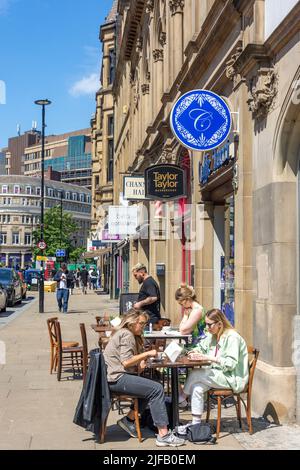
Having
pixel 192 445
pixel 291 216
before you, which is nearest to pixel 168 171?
pixel 291 216

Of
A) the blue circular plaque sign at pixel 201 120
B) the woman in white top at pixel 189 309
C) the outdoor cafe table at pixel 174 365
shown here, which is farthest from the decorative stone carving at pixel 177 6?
the outdoor cafe table at pixel 174 365

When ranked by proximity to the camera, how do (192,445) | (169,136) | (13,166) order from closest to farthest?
(192,445) < (169,136) < (13,166)

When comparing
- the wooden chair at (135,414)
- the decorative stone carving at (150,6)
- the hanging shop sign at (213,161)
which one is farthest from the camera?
the decorative stone carving at (150,6)

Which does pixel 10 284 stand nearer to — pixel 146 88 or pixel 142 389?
pixel 146 88

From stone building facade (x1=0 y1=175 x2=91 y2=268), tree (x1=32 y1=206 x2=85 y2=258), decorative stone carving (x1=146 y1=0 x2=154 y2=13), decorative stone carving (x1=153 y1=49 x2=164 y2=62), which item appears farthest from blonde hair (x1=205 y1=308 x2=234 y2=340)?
stone building facade (x1=0 y1=175 x2=91 y2=268)

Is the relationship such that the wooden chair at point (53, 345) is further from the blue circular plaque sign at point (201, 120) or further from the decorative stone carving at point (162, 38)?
the decorative stone carving at point (162, 38)

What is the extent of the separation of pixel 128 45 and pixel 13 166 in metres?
154

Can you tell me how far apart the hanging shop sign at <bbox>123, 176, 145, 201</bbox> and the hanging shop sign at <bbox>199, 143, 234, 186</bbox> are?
7.28 meters

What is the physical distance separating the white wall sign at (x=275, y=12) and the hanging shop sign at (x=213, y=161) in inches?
89.4

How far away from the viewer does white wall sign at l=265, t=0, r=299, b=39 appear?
8040 mm

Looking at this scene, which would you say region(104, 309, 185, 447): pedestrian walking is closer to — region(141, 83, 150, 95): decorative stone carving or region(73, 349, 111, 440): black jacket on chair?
region(73, 349, 111, 440): black jacket on chair

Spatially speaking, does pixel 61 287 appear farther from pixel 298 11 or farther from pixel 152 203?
pixel 298 11

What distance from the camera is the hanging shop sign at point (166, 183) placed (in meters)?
15.5

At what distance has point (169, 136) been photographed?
744 inches
